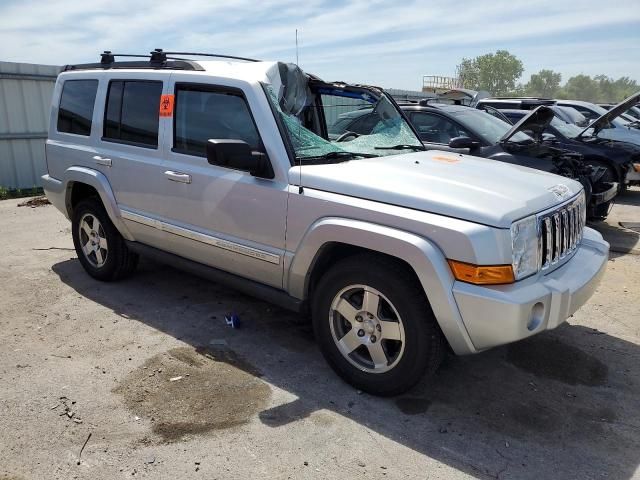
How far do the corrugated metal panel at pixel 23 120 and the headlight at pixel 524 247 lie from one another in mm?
10654

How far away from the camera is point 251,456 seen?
2.82 meters

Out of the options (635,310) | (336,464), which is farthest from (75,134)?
(635,310)

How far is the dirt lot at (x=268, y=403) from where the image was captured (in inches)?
110

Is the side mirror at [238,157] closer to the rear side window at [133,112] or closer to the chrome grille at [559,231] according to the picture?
the rear side window at [133,112]

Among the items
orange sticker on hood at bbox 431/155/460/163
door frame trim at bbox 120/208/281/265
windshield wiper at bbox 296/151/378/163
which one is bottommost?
door frame trim at bbox 120/208/281/265

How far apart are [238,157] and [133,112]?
1656 mm

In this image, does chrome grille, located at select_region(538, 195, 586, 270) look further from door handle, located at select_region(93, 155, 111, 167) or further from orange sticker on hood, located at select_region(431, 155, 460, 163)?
door handle, located at select_region(93, 155, 111, 167)

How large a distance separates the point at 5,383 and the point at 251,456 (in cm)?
180

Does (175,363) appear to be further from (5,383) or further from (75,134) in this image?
(75,134)

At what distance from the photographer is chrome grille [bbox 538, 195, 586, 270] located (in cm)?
312

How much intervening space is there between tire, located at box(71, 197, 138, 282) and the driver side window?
168 inches

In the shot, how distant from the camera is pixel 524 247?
9.74 feet

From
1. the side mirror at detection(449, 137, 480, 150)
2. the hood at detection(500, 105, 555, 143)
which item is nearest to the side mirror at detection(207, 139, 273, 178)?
the side mirror at detection(449, 137, 480, 150)

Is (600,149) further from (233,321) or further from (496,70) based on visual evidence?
(496,70)
